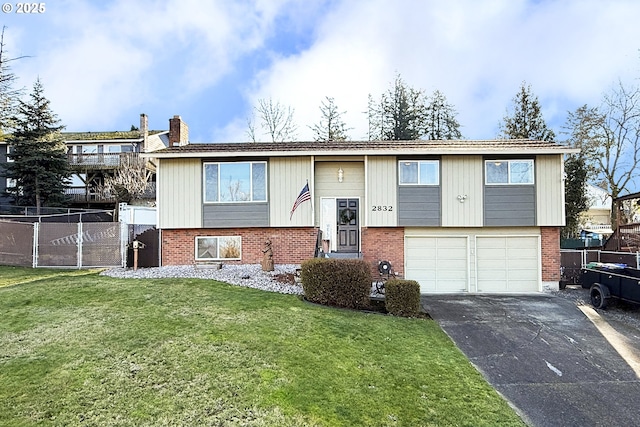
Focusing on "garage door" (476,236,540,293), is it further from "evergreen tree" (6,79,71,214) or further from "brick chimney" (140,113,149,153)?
"brick chimney" (140,113,149,153)

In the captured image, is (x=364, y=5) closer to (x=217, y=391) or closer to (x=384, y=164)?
(x=384, y=164)

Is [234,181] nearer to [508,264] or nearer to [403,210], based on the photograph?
[403,210]

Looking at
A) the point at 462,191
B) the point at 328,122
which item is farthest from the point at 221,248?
the point at 328,122

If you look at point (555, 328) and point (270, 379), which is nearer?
point (270, 379)

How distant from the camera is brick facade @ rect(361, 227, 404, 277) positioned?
1266cm

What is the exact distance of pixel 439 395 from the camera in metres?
4.79

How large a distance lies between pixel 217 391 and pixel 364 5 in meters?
11.7

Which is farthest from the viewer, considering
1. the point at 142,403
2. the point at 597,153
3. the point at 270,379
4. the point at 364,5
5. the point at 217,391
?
the point at 597,153

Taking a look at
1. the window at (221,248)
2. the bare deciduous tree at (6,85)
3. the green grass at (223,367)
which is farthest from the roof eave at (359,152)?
the bare deciduous tree at (6,85)

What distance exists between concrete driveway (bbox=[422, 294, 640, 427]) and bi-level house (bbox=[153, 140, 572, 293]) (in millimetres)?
2201

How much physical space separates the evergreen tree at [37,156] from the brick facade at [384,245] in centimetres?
2123

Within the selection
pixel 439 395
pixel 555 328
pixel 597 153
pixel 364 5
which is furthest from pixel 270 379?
pixel 597 153

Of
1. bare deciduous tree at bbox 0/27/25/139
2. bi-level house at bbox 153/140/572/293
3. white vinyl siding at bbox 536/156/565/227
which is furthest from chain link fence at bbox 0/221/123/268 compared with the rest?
white vinyl siding at bbox 536/156/565/227

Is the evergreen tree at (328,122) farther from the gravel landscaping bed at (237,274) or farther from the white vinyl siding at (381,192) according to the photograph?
the gravel landscaping bed at (237,274)
